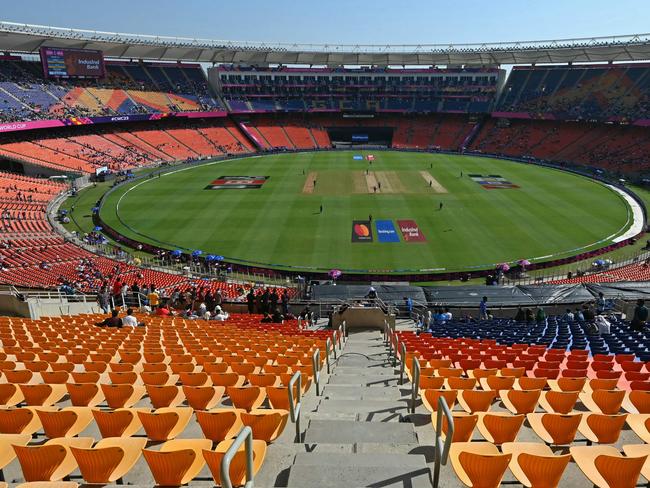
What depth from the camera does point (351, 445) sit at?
5.95 meters

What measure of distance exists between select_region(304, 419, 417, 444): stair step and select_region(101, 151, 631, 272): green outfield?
91.0 feet

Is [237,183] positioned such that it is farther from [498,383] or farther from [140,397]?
[498,383]

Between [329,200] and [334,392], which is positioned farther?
[329,200]

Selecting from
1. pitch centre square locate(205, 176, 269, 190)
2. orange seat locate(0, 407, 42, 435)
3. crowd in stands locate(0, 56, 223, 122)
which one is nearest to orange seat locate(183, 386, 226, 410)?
Answer: orange seat locate(0, 407, 42, 435)

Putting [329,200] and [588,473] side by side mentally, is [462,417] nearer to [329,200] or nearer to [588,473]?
[588,473]

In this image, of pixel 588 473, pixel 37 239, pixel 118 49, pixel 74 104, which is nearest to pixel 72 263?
pixel 37 239

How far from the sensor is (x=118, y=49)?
293 ft

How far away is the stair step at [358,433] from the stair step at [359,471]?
1.05 meters

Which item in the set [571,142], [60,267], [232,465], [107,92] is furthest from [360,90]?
[232,465]

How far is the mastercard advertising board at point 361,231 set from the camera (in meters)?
40.6

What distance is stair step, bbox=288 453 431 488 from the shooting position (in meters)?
4.68

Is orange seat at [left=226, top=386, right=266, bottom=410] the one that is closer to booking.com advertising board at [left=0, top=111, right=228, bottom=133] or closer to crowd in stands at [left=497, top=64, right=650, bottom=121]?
booking.com advertising board at [left=0, top=111, right=228, bottom=133]

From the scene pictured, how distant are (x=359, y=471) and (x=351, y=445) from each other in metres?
1.13

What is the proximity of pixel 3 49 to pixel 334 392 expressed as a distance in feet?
305
